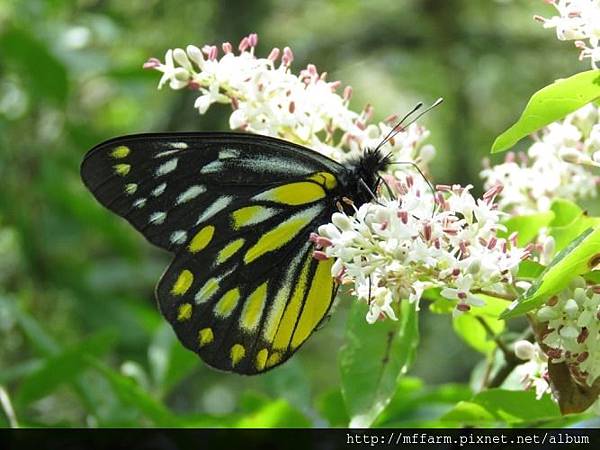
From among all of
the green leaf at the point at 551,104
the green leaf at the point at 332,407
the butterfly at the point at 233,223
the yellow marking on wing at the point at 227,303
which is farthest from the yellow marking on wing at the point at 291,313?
the green leaf at the point at 551,104

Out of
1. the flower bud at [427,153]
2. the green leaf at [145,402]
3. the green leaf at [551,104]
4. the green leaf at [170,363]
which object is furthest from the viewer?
the green leaf at [170,363]

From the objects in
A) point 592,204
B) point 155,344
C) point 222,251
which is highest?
point 222,251

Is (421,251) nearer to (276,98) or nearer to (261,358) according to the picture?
(276,98)

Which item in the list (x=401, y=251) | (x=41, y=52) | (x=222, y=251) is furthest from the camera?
(x=41, y=52)

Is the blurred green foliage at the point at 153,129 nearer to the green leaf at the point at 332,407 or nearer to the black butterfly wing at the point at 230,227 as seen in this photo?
the green leaf at the point at 332,407

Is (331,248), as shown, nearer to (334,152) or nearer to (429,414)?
(334,152)

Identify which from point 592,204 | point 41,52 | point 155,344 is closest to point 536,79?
point 592,204

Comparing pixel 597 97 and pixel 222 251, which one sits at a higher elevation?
pixel 597 97
